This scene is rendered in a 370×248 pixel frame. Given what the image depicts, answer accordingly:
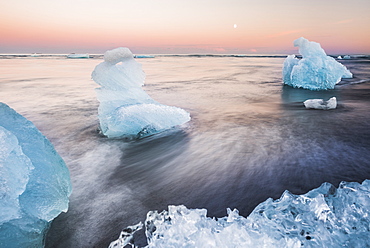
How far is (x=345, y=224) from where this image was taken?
1.58m

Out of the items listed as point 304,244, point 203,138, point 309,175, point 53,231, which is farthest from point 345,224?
point 203,138

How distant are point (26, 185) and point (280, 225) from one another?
5.73 feet

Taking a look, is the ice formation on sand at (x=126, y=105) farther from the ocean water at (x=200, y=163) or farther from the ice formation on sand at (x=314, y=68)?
the ice formation on sand at (x=314, y=68)

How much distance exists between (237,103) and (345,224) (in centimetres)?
623

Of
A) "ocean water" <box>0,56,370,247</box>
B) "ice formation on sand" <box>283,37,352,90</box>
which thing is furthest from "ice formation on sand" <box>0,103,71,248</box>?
"ice formation on sand" <box>283,37,352,90</box>

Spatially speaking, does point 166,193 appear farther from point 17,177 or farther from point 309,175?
point 309,175

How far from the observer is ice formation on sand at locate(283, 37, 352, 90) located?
9336 mm

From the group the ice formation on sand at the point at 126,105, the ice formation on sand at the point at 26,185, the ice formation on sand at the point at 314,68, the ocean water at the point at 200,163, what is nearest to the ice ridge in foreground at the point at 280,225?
the ocean water at the point at 200,163

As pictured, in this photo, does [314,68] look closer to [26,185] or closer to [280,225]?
[280,225]

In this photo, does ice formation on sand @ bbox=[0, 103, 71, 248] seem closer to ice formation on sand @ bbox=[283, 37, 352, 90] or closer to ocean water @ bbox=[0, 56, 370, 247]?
ocean water @ bbox=[0, 56, 370, 247]

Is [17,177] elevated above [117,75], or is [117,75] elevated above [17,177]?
[117,75]

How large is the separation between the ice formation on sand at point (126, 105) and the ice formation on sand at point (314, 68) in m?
6.81

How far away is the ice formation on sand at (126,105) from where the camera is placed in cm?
412

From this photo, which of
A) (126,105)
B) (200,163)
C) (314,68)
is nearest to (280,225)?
(200,163)
